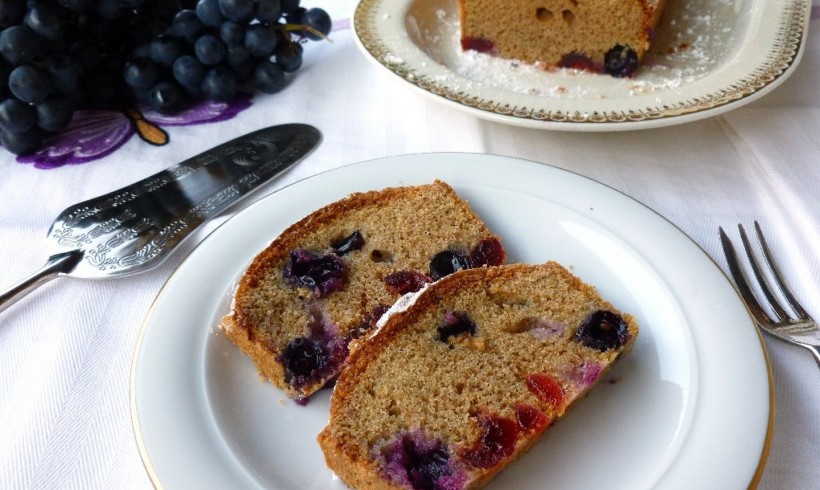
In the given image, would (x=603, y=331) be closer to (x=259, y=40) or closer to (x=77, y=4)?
(x=259, y=40)

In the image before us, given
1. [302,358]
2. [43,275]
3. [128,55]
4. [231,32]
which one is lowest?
[43,275]

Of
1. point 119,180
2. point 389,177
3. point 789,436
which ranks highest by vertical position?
point 389,177

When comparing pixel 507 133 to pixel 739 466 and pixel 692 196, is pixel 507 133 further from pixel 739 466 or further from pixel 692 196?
pixel 739 466

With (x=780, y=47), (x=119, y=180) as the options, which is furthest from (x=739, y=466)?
(x=119, y=180)

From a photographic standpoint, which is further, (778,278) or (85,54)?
(85,54)

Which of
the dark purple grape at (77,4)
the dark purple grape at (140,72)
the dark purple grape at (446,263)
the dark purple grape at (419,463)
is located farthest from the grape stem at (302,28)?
the dark purple grape at (419,463)

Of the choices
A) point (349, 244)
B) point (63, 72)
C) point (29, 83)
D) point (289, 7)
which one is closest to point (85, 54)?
point (63, 72)
